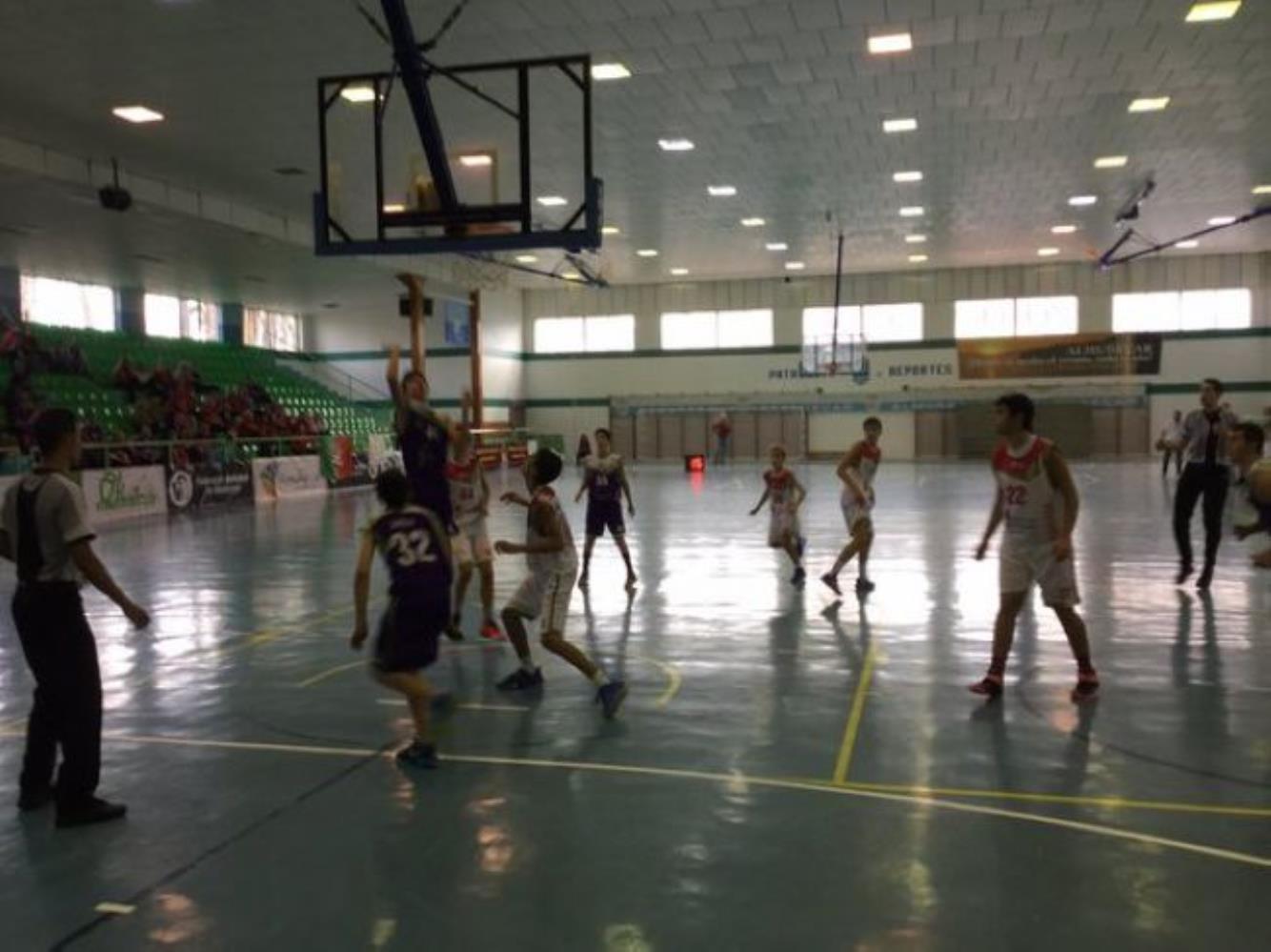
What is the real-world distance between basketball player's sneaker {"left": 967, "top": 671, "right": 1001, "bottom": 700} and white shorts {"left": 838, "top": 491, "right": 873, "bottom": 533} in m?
4.13

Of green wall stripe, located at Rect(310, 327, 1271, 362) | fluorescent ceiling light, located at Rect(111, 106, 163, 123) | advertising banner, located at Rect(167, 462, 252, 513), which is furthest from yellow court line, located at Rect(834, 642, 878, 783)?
green wall stripe, located at Rect(310, 327, 1271, 362)

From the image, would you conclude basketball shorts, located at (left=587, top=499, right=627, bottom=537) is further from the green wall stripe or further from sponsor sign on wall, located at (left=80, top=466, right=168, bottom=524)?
the green wall stripe

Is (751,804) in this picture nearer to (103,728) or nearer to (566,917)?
(566,917)

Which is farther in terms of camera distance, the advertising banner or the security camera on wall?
the advertising banner

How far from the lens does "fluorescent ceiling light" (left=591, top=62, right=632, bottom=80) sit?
1514cm

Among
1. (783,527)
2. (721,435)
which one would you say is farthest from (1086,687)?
(721,435)

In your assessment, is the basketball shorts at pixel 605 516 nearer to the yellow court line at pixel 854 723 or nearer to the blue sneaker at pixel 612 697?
the yellow court line at pixel 854 723

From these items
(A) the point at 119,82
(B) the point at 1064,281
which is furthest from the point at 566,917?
(B) the point at 1064,281

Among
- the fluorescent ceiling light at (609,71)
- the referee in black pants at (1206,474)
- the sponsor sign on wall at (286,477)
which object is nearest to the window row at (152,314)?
the sponsor sign on wall at (286,477)

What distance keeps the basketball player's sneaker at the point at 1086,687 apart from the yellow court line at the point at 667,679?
260 cm

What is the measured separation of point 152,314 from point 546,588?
34.5 meters

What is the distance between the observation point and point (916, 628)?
9078 mm

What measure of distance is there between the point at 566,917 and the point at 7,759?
3.95 meters

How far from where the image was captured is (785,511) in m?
11.8
